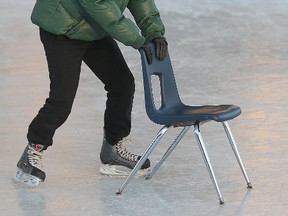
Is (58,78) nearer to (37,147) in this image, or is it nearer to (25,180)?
(37,147)

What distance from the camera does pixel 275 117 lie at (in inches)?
243

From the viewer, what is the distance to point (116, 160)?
512 centimetres

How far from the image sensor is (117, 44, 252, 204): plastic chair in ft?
14.9

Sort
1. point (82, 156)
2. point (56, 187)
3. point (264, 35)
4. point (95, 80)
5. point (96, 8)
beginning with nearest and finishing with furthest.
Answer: point (96, 8) → point (56, 187) → point (82, 156) → point (95, 80) → point (264, 35)

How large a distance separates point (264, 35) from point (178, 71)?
1641mm

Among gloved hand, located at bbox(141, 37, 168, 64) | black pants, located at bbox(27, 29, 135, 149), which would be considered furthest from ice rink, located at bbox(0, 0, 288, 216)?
gloved hand, located at bbox(141, 37, 168, 64)

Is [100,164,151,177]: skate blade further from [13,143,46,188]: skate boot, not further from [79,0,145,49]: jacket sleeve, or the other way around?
[79,0,145,49]: jacket sleeve

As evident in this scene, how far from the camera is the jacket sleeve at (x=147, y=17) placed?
485 cm

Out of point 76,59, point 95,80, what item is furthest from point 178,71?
point 76,59

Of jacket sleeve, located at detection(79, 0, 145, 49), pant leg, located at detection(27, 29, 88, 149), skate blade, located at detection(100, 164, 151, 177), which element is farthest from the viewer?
skate blade, located at detection(100, 164, 151, 177)

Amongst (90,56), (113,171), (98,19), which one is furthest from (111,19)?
(113,171)

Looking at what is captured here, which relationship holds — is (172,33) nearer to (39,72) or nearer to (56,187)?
(39,72)

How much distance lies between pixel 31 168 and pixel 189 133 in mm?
1275

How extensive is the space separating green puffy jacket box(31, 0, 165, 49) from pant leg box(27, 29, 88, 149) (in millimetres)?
71
